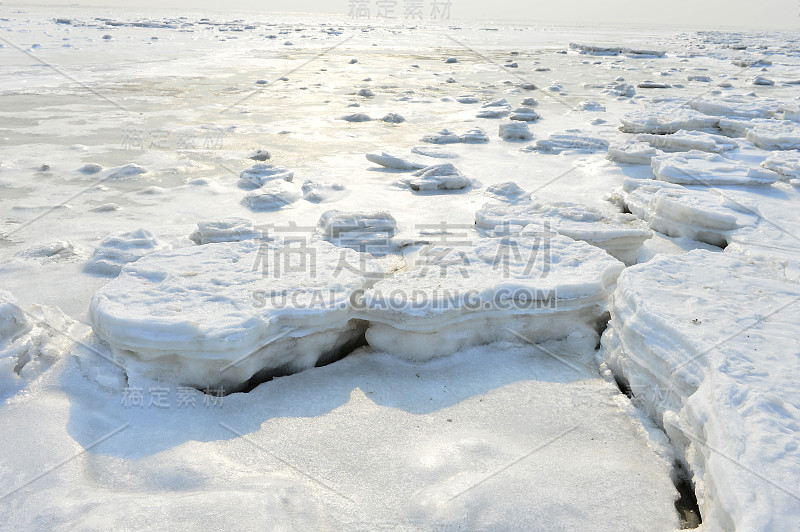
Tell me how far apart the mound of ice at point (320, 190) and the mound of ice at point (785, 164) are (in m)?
3.61

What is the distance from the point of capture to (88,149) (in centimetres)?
522

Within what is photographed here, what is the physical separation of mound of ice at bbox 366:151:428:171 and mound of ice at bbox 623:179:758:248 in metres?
1.81

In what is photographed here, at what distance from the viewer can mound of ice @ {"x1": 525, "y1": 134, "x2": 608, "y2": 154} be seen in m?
5.68

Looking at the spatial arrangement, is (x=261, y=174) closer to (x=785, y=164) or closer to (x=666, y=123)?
(x=785, y=164)

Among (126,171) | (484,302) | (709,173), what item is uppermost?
(709,173)

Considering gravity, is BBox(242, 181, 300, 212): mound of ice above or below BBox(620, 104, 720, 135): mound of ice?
below

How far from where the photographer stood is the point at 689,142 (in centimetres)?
536

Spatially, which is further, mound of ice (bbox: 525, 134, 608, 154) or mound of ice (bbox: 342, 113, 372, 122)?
mound of ice (bbox: 342, 113, 372, 122)

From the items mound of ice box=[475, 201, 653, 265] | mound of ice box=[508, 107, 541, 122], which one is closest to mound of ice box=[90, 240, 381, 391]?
mound of ice box=[475, 201, 653, 265]

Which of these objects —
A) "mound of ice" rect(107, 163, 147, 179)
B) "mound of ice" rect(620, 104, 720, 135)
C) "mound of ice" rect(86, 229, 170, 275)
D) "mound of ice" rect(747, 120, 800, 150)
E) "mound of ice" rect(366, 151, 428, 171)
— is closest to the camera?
"mound of ice" rect(86, 229, 170, 275)

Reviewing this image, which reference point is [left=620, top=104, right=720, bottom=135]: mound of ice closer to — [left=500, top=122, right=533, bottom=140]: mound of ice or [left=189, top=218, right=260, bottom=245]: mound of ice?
[left=500, top=122, right=533, bottom=140]: mound of ice

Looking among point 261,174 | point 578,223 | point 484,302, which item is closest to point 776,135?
point 578,223

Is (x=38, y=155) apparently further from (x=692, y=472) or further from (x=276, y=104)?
(x=692, y=472)

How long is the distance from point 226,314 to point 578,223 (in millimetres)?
2147
